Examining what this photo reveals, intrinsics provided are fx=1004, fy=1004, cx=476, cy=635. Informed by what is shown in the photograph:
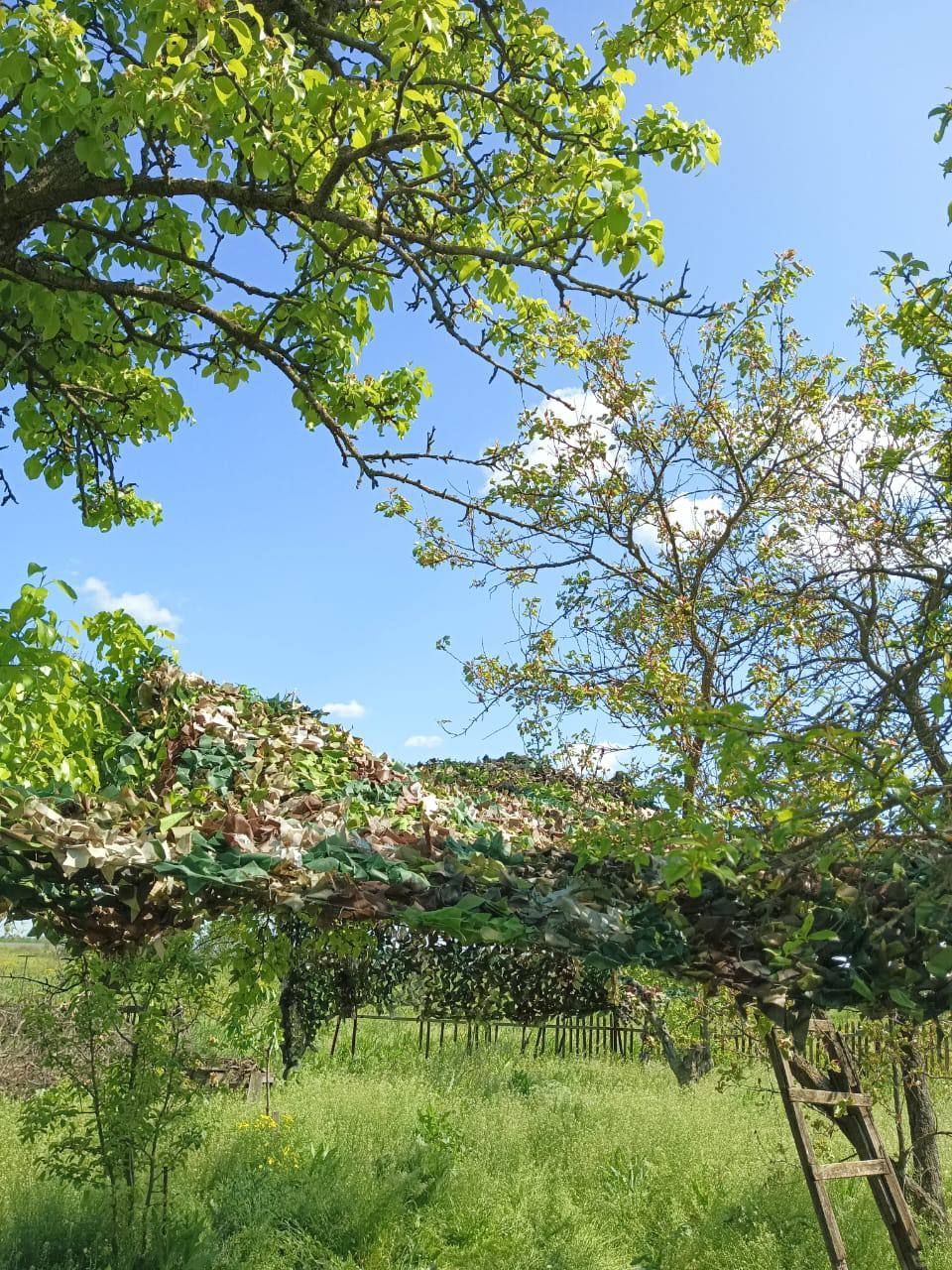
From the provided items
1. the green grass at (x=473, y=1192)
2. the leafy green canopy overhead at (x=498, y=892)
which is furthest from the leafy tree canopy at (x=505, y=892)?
the green grass at (x=473, y=1192)

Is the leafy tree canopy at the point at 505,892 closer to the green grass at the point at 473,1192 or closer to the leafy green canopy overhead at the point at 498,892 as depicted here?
the leafy green canopy overhead at the point at 498,892

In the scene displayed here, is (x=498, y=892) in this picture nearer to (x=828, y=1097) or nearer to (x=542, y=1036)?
A: (x=828, y=1097)

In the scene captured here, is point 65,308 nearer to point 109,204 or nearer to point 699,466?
point 109,204

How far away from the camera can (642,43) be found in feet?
21.5

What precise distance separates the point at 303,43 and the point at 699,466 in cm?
573

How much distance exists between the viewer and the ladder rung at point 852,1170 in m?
5.93

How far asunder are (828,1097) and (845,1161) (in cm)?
42

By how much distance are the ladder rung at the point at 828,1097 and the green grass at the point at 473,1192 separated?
55.3 inches

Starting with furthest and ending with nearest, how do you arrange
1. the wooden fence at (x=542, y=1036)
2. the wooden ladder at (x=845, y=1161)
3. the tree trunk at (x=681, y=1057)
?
the wooden fence at (x=542, y=1036) < the tree trunk at (x=681, y=1057) < the wooden ladder at (x=845, y=1161)

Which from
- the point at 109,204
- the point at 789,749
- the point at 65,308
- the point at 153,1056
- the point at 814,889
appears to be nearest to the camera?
the point at 789,749

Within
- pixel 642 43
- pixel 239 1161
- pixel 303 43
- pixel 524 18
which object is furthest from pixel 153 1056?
pixel 642 43

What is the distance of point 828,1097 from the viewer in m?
6.01

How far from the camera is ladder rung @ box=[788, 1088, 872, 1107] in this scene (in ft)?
19.2

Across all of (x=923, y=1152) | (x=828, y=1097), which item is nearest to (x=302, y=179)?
(x=828, y=1097)
